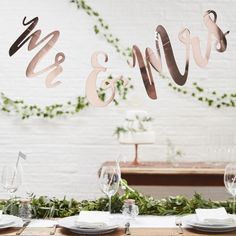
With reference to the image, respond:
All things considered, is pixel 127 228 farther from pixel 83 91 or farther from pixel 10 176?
pixel 83 91

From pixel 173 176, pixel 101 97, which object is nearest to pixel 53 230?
pixel 173 176

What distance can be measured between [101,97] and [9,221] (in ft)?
8.47

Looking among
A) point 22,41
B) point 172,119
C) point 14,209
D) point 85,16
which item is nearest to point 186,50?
point 172,119

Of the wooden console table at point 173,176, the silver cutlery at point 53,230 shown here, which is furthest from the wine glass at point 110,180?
the wooden console table at point 173,176

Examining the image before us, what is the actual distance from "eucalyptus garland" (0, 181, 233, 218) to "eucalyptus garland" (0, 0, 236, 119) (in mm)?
2280

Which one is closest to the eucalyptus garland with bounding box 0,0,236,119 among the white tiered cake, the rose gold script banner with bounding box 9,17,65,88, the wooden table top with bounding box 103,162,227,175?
the rose gold script banner with bounding box 9,17,65,88

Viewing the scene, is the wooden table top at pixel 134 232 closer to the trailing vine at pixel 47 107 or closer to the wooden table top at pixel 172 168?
the wooden table top at pixel 172 168

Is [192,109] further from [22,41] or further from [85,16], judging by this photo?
[22,41]

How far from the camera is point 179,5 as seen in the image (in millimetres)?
4543

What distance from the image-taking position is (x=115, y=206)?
2332mm

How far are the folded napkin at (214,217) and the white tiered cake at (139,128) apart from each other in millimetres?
2063

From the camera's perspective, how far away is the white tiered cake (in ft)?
13.8

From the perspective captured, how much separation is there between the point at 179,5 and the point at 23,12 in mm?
1399

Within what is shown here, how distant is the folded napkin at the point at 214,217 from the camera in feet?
6.73
